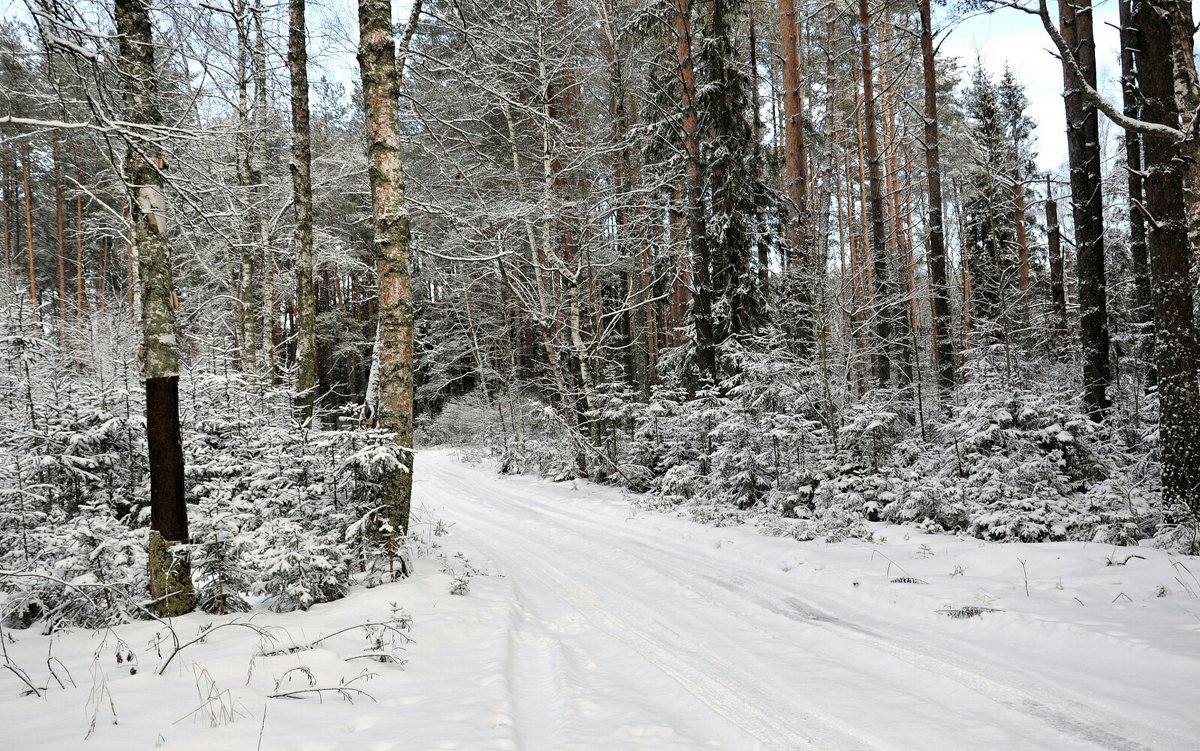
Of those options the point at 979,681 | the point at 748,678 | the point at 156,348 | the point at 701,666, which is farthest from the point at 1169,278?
the point at 156,348

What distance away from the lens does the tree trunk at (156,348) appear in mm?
4824

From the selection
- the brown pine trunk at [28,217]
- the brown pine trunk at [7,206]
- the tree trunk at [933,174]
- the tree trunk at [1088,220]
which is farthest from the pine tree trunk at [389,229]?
the brown pine trunk at [7,206]

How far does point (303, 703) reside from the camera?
11.5 ft

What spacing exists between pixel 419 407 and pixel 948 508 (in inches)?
1344

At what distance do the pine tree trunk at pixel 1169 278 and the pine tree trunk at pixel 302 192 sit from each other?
11.4 meters

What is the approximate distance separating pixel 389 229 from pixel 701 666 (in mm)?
5402

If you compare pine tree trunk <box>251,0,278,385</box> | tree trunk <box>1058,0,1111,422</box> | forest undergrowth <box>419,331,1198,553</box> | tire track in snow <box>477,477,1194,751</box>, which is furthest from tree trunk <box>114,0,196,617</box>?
tree trunk <box>1058,0,1111,422</box>

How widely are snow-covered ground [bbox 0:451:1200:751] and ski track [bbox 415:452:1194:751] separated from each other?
0.8 inches

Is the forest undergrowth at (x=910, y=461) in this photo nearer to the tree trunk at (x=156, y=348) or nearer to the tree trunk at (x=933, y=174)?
the tree trunk at (x=933, y=174)

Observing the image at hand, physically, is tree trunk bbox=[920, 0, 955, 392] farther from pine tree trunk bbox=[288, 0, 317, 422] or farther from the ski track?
pine tree trunk bbox=[288, 0, 317, 422]

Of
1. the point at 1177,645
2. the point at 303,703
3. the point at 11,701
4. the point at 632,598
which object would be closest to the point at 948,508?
the point at 1177,645

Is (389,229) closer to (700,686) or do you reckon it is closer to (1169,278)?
(700,686)

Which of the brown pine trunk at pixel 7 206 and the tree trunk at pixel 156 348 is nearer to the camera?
the tree trunk at pixel 156 348

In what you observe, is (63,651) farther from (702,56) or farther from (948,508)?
(702,56)
